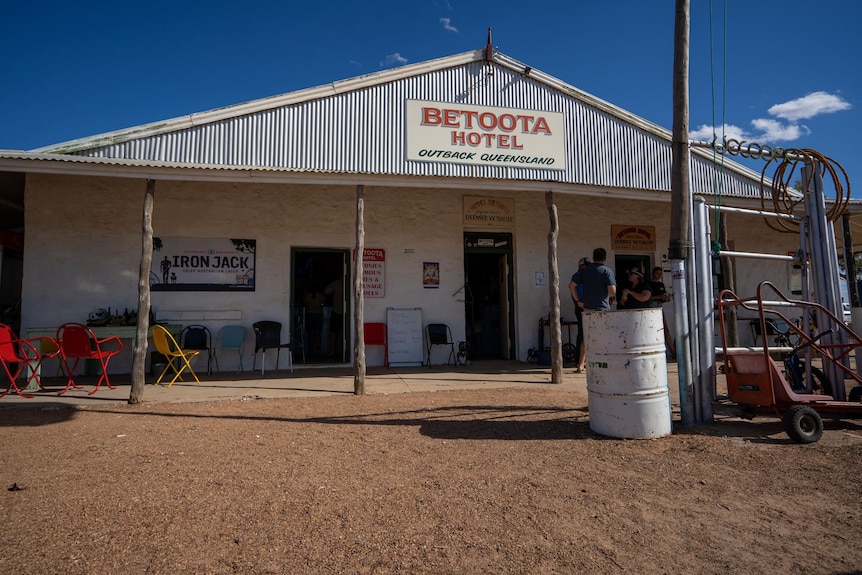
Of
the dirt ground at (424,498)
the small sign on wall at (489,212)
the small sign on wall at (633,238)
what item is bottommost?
the dirt ground at (424,498)

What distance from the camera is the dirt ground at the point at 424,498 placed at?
92.1 inches

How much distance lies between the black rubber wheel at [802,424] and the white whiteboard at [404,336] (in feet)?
20.7

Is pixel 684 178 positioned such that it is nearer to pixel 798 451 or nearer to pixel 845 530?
pixel 798 451

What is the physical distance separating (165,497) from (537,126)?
863cm

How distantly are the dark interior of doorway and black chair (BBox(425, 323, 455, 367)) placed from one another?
76.3 inches

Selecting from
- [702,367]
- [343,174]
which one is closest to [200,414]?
[343,174]

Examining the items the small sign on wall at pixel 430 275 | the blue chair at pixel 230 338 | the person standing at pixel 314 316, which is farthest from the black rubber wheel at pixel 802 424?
the person standing at pixel 314 316

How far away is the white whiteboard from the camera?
374 inches

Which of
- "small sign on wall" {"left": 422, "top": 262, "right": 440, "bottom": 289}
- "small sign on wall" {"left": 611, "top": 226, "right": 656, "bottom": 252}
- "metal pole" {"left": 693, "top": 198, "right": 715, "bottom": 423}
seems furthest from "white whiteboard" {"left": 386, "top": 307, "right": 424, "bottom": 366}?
"metal pole" {"left": 693, "top": 198, "right": 715, "bottom": 423}

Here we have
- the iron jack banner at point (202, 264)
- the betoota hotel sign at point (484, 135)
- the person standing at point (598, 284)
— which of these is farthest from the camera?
the betoota hotel sign at point (484, 135)

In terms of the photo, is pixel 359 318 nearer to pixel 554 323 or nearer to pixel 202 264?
pixel 554 323

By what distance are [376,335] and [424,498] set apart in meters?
6.47

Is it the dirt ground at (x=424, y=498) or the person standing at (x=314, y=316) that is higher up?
the person standing at (x=314, y=316)

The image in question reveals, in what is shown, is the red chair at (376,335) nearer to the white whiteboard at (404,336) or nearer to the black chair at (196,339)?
the white whiteboard at (404,336)
